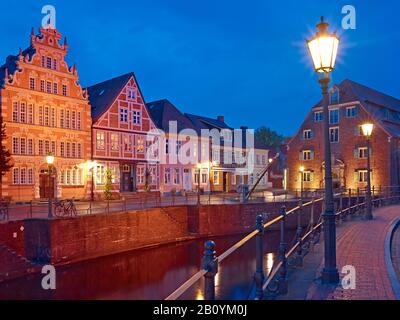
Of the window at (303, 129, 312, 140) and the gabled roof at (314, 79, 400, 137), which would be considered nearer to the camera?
the gabled roof at (314, 79, 400, 137)

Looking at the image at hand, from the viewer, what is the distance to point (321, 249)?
10.5 meters

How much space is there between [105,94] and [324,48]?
3211 cm

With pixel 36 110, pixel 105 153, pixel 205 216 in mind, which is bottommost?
pixel 205 216

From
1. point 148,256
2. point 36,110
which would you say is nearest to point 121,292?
point 148,256

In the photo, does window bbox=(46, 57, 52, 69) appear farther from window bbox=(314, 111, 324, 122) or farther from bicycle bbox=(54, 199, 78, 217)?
window bbox=(314, 111, 324, 122)

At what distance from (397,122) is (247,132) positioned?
1902 cm

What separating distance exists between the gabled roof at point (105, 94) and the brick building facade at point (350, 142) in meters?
22.6

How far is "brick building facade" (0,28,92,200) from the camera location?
28391 millimetres

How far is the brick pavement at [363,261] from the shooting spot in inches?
262

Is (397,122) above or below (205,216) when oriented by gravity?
above

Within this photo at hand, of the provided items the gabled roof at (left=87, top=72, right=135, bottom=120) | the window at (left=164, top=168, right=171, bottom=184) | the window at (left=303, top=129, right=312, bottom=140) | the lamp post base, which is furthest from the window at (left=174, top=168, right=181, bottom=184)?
the lamp post base
